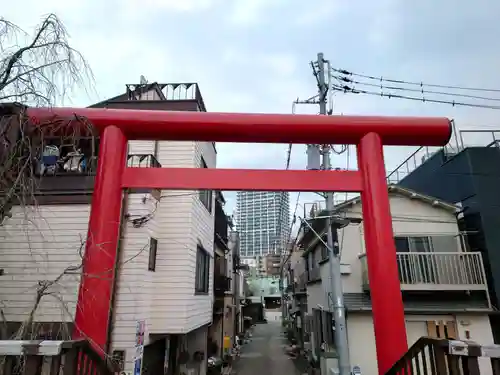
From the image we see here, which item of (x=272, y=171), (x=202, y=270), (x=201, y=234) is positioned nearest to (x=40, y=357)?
(x=272, y=171)

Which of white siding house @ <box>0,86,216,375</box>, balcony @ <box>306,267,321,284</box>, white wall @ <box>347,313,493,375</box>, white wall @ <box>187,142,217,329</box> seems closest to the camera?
white siding house @ <box>0,86,216,375</box>

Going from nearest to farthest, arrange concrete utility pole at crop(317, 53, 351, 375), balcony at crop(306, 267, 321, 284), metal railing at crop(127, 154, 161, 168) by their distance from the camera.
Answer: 1. metal railing at crop(127, 154, 161, 168)
2. concrete utility pole at crop(317, 53, 351, 375)
3. balcony at crop(306, 267, 321, 284)

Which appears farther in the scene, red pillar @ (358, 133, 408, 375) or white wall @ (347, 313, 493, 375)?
white wall @ (347, 313, 493, 375)

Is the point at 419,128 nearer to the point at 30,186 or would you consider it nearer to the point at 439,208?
the point at 30,186

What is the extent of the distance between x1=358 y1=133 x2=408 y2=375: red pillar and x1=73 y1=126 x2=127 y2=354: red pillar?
2.98 m

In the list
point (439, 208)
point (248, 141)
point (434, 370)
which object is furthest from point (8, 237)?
point (439, 208)

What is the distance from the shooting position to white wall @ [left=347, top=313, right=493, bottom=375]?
10.2 metres

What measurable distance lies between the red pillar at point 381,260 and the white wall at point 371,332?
7.43 m

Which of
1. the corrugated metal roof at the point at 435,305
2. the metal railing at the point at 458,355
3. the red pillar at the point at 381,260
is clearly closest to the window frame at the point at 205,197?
the corrugated metal roof at the point at 435,305

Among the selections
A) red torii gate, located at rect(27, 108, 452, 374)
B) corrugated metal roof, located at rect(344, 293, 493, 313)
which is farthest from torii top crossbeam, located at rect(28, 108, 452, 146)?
corrugated metal roof, located at rect(344, 293, 493, 313)

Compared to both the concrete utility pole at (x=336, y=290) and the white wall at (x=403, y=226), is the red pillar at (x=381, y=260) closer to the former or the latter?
the concrete utility pole at (x=336, y=290)

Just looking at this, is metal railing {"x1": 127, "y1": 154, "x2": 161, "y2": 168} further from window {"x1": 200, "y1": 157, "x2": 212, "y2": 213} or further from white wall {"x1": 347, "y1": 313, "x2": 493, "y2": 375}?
white wall {"x1": 347, "y1": 313, "x2": 493, "y2": 375}

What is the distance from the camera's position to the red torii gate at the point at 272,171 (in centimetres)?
389

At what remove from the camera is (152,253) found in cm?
862
